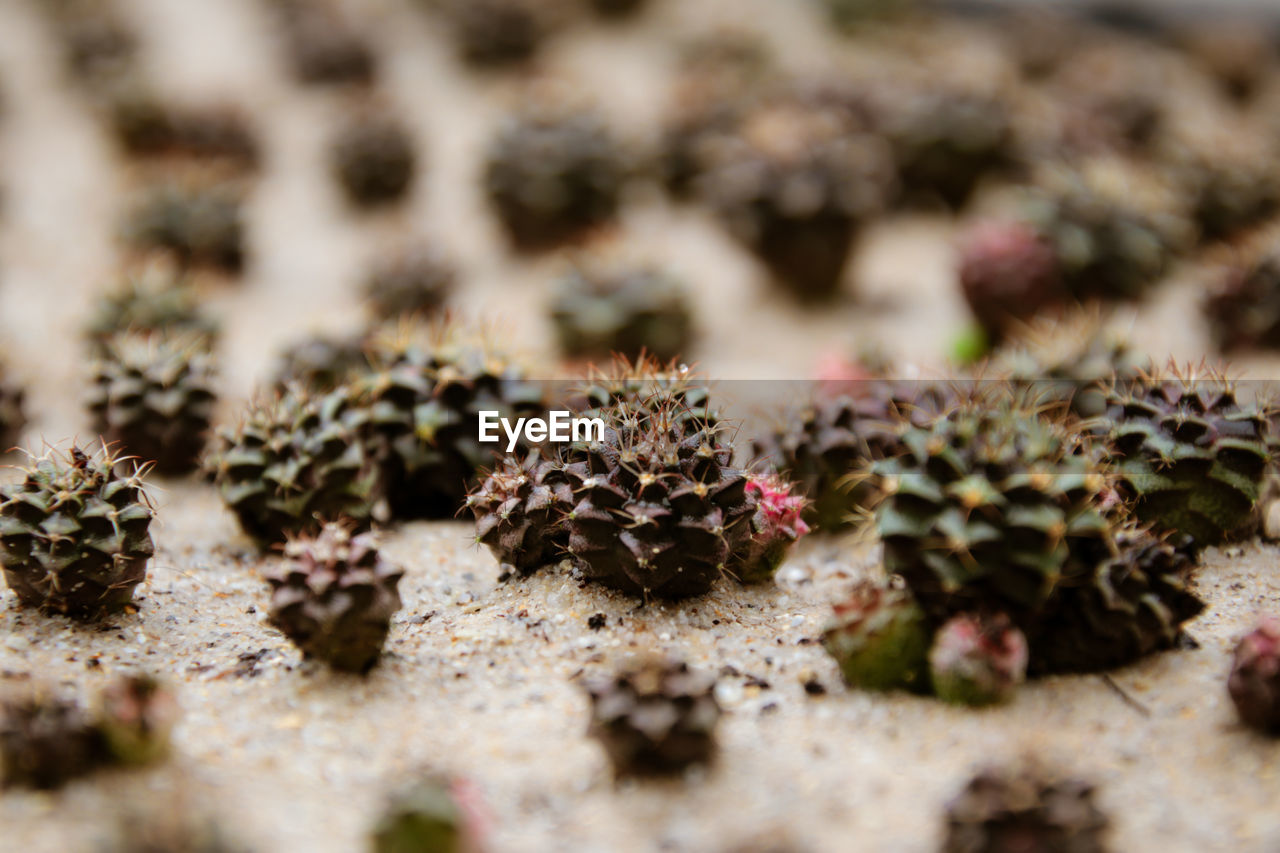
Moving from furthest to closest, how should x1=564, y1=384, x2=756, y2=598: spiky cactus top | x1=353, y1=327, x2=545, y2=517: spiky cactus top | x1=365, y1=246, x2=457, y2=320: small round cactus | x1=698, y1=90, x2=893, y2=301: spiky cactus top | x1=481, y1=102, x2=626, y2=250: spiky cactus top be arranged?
x1=481, y1=102, x2=626, y2=250: spiky cactus top → x1=698, y1=90, x2=893, y2=301: spiky cactus top → x1=365, y1=246, x2=457, y2=320: small round cactus → x1=353, y1=327, x2=545, y2=517: spiky cactus top → x1=564, y1=384, x2=756, y2=598: spiky cactus top

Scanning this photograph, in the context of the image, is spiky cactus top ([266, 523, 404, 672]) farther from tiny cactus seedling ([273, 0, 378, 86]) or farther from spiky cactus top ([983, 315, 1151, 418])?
tiny cactus seedling ([273, 0, 378, 86])

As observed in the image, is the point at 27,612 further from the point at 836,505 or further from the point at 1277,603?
the point at 1277,603

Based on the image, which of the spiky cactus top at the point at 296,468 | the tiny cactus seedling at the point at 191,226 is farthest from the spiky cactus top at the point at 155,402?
the tiny cactus seedling at the point at 191,226

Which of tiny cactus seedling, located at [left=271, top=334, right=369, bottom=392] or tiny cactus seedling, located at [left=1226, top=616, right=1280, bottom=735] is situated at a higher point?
tiny cactus seedling, located at [left=271, top=334, right=369, bottom=392]

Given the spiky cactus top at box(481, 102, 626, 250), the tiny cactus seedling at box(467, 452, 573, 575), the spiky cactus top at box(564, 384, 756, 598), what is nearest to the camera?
the spiky cactus top at box(564, 384, 756, 598)

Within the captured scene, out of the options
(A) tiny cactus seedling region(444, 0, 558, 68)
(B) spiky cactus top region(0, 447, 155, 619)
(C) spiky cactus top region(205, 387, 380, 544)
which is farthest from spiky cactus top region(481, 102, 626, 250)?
(B) spiky cactus top region(0, 447, 155, 619)

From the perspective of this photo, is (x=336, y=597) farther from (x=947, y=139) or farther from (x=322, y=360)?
(x=947, y=139)
